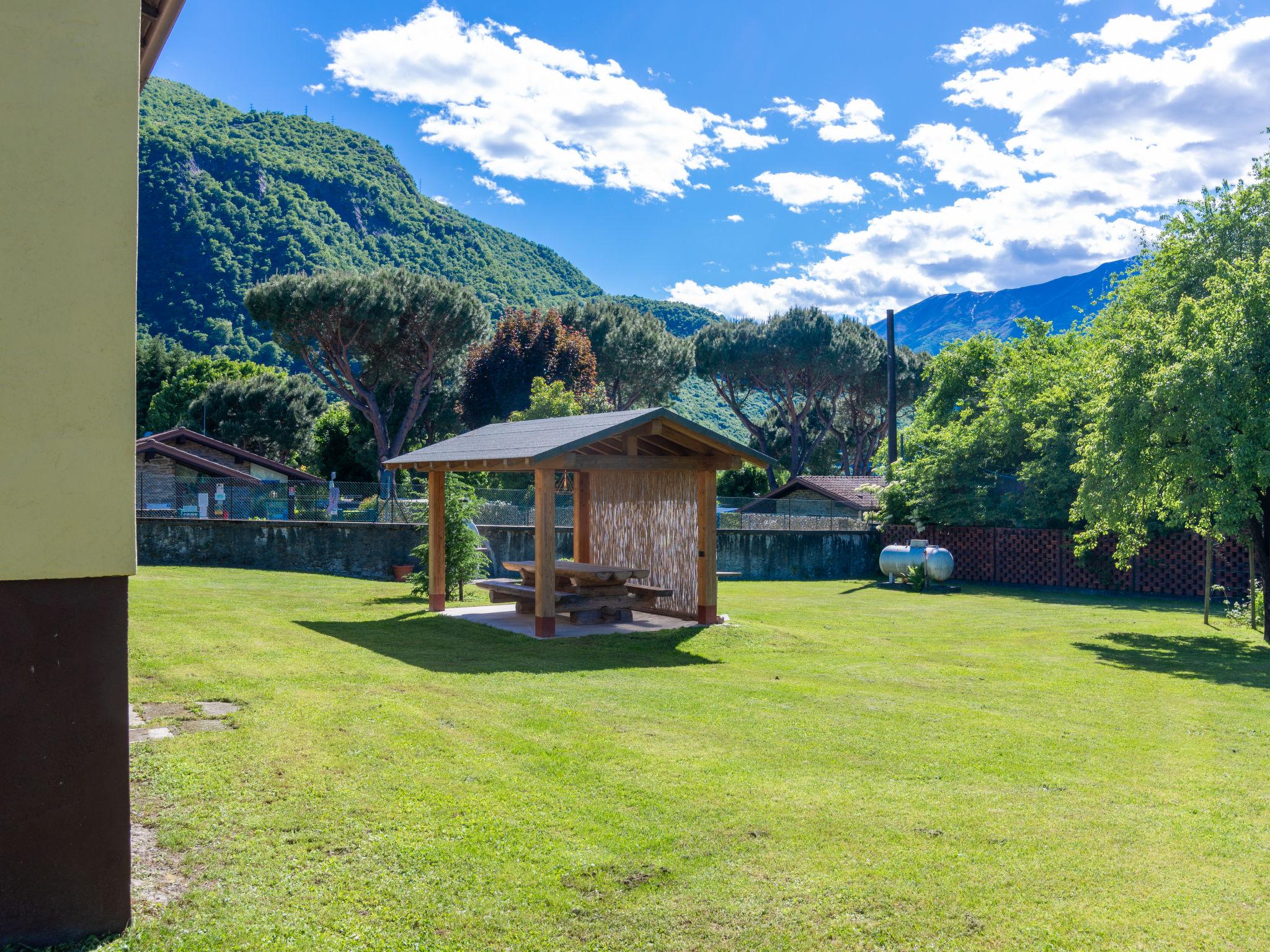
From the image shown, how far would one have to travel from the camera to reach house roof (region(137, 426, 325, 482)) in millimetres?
40719

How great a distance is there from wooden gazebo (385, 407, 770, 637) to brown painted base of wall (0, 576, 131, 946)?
9000mm

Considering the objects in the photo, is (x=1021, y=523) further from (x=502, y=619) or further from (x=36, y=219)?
(x=36, y=219)

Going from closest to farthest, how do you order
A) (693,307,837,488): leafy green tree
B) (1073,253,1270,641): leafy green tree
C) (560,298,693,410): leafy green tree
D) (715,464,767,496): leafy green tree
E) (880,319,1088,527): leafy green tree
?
(1073,253,1270,641): leafy green tree, (880,319,1088,527): leafy green tree, (715,464,767,496): leafy green tree, (560,298,693,410): leafy green tree, (693,307,837,488): leafy green tree

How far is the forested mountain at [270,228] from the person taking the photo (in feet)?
245

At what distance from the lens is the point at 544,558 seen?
1373 centimetres

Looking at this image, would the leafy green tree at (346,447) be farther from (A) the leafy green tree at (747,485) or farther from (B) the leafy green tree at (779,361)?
(B) the leafy green tree at (779,361)

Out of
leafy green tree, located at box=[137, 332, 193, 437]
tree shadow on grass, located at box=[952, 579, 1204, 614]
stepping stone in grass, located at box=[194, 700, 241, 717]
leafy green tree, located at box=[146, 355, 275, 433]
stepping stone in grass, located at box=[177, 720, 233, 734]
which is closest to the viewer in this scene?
stepping stone in grass, located at box=[177, 720, 233, 734]

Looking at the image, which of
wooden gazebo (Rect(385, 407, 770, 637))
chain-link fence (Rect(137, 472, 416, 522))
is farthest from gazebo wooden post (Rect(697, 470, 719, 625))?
chain-link fence (Rect(137, 472, 416, 522))

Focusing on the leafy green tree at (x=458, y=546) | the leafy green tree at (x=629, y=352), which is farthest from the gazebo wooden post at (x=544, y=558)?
the leafy green tree at (x=629, y=352)

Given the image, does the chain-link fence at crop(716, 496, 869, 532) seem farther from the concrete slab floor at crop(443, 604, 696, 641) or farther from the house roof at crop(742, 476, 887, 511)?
the concrete slab floor at crop(443, 604, 696, 641)

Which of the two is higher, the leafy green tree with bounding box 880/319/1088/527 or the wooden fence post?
the leafy green tree with bounding box 880/319/1088/527

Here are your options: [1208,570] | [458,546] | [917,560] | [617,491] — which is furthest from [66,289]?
[917,560]

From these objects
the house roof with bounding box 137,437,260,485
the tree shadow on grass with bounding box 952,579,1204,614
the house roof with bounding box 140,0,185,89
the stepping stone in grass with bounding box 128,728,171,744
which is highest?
the house roof with bounding box 140,0,185,89

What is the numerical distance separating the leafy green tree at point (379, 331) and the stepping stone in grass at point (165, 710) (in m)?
36.6
